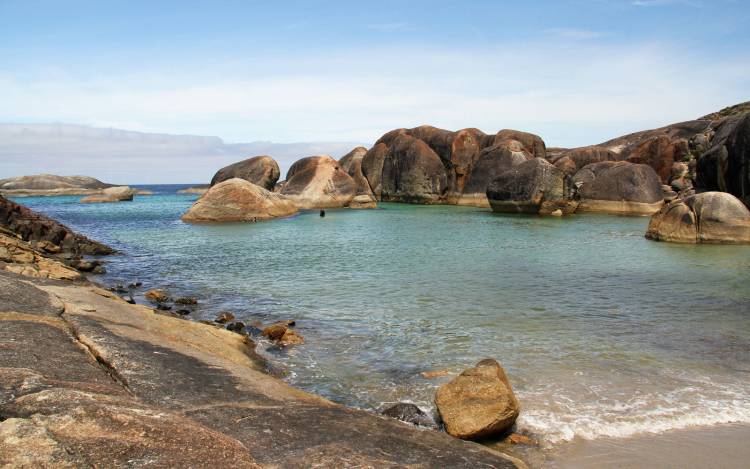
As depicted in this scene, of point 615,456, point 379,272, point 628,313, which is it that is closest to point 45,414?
point 615,456

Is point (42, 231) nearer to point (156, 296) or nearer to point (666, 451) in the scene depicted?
point (156, 296)

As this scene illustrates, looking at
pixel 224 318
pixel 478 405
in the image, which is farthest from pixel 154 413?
pixel 224 318

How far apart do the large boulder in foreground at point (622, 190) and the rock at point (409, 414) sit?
1321 inches

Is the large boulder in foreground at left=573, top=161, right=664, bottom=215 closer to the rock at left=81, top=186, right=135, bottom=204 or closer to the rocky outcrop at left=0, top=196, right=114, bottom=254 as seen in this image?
the rocky outcrop at left=0, top=196, right=114, bottom=254

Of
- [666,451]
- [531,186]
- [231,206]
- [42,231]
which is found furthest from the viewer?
[531,186]

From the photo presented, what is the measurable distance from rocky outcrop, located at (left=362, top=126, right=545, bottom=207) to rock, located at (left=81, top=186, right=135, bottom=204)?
33619 millimetres

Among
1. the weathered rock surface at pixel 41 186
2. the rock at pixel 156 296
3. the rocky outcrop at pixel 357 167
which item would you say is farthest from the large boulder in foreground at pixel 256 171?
the weathered rock surface at pixel 41 186

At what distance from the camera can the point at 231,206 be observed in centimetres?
3319

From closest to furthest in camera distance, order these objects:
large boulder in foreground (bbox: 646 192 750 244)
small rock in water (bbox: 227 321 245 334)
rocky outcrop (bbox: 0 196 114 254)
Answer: small rock in water (bbox: 227 321 245 334) → rocky outcrop (bbox: 0 196 114 254) → large boulder in foreground (bbox: 646 192 750 244)

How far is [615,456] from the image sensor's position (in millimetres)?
5301

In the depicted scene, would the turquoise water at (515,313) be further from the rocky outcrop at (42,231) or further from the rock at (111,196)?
the rock at (111,196)

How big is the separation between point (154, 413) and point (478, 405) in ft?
10.9

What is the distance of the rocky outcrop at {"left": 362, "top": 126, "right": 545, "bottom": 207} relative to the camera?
45656 mm

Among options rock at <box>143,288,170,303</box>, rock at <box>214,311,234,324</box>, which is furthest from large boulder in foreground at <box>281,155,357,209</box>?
rock at <box>214,311,234,324</box>
